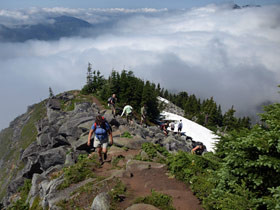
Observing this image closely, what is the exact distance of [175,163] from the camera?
32.8 ft

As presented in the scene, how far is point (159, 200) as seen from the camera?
7.61m

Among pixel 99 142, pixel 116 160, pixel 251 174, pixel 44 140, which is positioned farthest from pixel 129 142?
pixel 44 140

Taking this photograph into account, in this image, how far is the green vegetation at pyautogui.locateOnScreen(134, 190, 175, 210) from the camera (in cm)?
743

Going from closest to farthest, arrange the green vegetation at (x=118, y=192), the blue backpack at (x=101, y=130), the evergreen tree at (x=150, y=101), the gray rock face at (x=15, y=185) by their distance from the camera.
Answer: the green vegetation at (x=118, y=192)
the blue backpack at (x=101, y=130)
the gray rock face at (x=15, y=185)
the evergreen tree at (x=150, y=101)

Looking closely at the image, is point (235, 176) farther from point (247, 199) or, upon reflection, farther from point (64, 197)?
point (64, 197)

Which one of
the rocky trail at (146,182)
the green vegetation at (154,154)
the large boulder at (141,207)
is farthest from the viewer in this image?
the green vegetation at (154,154)

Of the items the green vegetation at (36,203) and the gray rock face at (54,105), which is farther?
the gray rock face at (54,105)

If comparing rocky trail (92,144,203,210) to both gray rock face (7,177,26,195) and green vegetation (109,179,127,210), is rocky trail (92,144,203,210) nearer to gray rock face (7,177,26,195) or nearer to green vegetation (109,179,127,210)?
green vegetation (109,179,127,210)

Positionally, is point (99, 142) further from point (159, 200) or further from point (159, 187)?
point (159, 200)

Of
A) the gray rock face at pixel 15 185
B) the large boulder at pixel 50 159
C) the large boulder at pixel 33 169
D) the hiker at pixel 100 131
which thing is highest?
the hiker at pixel 100 131

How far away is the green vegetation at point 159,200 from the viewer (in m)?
7.43

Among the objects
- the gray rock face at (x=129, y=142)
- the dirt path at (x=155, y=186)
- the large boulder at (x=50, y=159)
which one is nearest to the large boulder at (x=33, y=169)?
the large boulder at (x=50, y=159)

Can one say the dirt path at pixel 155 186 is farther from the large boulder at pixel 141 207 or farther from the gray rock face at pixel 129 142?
the gray rock face at pixel 129 142

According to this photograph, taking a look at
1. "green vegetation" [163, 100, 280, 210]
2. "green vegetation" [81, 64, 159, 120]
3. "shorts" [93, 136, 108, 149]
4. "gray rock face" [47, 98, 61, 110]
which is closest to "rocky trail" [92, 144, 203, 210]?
"green vegetation" [163, 100, 280, 210]
